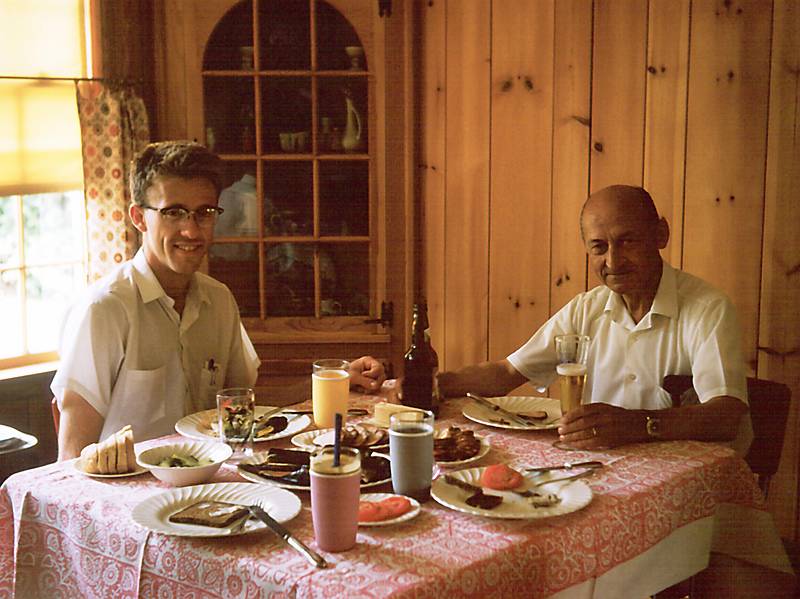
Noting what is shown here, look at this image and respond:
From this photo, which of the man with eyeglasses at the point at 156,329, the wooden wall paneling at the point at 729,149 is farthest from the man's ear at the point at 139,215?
the wooden wall paneling at the point at 729,149

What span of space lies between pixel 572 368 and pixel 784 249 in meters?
1.31

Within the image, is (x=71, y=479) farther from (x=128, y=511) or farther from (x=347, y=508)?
(x=347, y=508)

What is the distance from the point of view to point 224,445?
1.73 m

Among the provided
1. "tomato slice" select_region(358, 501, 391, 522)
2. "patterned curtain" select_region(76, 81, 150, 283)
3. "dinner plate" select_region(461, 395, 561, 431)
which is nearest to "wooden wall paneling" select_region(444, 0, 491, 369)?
"patterned curtain" select_region(76, 81, 150, 283)

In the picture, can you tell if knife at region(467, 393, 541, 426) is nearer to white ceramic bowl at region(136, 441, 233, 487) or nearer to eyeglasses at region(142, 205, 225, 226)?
white ceramic bowl at region(136, 441, 233, 487)

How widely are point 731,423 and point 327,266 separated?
2.10m

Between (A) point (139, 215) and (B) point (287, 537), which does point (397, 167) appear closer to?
(A) point (139, 215)

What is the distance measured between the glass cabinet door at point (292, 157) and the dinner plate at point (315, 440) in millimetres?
1814

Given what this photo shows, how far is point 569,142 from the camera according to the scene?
3266mm

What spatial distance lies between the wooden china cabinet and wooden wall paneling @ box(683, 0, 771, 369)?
1.10 meters

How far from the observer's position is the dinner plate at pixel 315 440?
71.7 inches

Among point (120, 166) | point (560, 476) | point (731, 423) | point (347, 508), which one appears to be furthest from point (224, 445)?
point (120, 166)

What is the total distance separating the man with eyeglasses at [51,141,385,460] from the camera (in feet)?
6.97

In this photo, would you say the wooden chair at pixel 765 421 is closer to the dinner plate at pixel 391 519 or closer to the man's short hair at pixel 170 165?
the dinner plate at pixel 391 519
